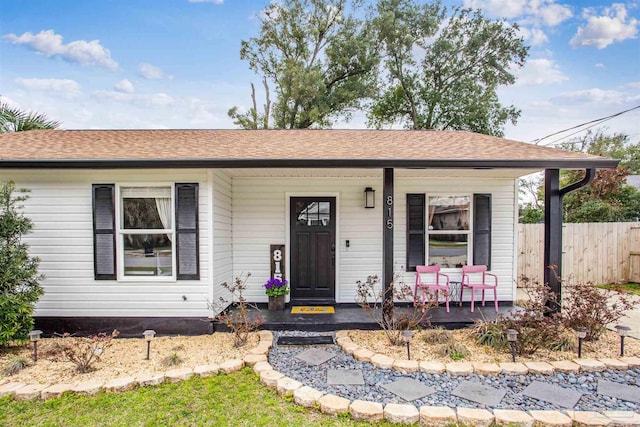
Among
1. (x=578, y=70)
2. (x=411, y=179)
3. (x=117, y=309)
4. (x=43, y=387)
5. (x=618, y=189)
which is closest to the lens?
(x=43, y=387)

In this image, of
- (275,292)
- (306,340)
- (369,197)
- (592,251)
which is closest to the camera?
(306,340)

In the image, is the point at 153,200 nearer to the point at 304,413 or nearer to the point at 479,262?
the point at 304,413

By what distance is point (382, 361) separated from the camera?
3.50 m

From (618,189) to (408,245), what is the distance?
8706 millimetres

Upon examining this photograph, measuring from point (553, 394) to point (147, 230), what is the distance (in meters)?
4.97

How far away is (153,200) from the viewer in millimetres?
4660

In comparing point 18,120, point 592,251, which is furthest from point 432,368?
point 18,120

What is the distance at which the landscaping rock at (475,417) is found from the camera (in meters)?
2.48

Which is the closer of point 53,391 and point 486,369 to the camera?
point 53,391

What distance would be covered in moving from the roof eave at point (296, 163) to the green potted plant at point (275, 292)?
6.66 feet

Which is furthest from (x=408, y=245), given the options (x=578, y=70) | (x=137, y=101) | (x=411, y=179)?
(x=137, y=101)

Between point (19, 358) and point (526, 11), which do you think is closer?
point (19, 358)

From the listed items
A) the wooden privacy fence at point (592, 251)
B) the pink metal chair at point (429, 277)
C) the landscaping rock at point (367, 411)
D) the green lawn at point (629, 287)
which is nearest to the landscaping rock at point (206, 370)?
the landscaping rock at point (367, 411)

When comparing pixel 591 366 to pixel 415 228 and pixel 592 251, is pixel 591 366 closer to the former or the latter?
pixel 415 228
